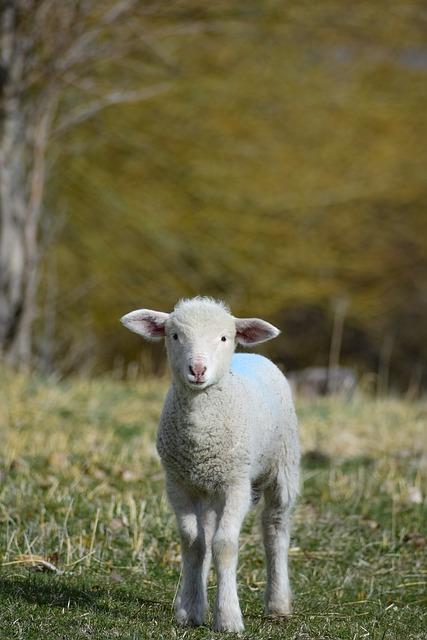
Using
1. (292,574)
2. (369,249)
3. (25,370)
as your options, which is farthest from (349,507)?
(369,249)

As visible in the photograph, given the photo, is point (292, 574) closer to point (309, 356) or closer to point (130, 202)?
point (130, 202)

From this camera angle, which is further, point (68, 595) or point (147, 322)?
point (68, 595)

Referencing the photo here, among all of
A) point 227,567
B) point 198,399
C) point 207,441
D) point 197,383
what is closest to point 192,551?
point 227,567

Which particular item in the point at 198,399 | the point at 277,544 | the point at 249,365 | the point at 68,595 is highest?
the point at 249,365

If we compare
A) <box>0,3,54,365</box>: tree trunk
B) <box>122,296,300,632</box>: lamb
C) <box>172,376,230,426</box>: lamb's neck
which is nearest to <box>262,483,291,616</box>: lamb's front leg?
<box>122,296,300,632</box>: lamb

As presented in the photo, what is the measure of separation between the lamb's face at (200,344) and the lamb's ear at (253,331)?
0.34 feet

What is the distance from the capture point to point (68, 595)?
4.92 meters

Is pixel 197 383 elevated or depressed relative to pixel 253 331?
depressed

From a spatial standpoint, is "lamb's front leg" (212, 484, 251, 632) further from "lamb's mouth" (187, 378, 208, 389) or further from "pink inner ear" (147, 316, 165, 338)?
"pink inner ear" (147, 316, 165, 338)

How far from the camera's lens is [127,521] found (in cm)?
618

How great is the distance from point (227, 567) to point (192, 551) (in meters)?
0.22

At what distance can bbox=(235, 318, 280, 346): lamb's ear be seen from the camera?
4.71 metres

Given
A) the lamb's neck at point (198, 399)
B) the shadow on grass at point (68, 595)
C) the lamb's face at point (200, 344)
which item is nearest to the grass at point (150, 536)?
the shadow on grass at point (68, 595)

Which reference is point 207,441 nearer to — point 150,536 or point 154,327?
point 154,327
